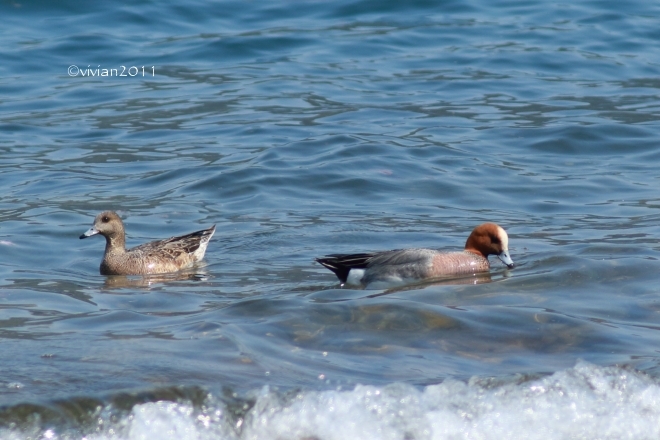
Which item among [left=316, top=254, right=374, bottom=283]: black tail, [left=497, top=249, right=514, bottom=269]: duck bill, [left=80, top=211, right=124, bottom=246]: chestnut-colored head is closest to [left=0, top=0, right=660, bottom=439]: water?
[left=316, top=254, right=374, bottom=283]: black tail

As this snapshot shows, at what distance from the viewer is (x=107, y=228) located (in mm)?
10234

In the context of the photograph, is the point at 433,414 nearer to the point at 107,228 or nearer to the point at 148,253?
the point at 148,253

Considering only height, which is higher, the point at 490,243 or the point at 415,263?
the point at 490,243

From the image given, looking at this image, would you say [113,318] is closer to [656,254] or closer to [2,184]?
[656,254]

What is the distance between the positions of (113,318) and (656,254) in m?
4.34

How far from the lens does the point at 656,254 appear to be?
28.2ft

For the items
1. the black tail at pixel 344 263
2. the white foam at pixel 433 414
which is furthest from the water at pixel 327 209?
the black tail at pixel 344 263

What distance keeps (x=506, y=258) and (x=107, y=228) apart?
12.6 ft

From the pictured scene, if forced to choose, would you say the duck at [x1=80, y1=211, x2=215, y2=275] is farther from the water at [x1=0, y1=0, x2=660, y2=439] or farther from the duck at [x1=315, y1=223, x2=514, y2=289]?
the duck at [x1=315, y1=223, x2=514, y2=289]

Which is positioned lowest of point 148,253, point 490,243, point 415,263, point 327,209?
point 148,253

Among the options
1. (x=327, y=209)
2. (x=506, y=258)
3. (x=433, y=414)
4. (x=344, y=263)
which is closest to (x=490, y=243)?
(x=506, y=258)

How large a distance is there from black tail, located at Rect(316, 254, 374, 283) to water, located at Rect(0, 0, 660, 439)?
0.17 metres

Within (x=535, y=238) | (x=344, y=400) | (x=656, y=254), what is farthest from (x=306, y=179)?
(x=344, y=400)

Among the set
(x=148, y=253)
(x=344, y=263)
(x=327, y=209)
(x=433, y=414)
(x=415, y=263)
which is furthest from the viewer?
(x=327, y=209)
